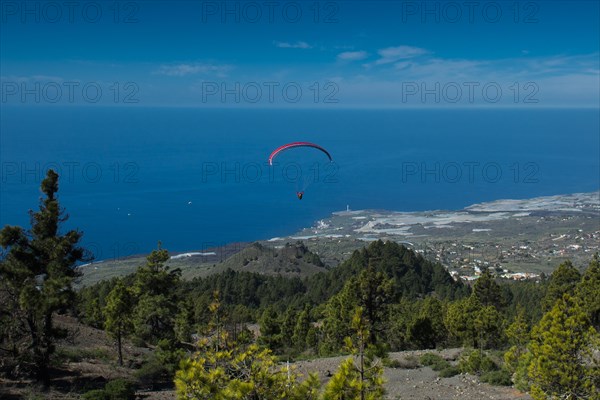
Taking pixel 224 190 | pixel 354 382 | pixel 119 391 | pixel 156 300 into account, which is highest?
pixel 354 382

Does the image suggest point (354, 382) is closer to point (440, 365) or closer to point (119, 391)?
point (119, 391)

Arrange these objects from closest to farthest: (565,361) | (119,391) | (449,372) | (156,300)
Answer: (565,361), (119,391), (449,372), (156,300)

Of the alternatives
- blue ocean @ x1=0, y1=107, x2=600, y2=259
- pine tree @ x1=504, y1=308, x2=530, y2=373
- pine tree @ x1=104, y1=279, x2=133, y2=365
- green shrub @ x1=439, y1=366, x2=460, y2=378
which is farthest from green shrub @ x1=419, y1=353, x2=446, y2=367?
blue ocean @ x1=0, y1=107, x2=600, y2=259

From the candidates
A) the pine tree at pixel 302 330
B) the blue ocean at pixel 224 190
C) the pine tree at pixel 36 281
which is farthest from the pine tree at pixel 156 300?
the blue ocean at pixel 224 190

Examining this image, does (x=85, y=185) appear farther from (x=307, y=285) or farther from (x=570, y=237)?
(x=570, y=237)

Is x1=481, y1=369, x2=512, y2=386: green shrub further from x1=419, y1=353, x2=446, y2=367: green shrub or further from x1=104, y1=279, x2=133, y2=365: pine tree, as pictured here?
x1=104, y1=279, x2=133, y2=365: pine tree

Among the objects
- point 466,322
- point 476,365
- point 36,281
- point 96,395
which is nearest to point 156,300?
point 36,281

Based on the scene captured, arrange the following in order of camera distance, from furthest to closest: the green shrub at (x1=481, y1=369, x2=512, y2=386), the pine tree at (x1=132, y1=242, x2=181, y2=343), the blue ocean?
the blue ocean < the pine tree at (x1=132, y1=242, x2=181, y2=343) < the green shrub at (x1=481, y1=369, x2=512, y2=386)
